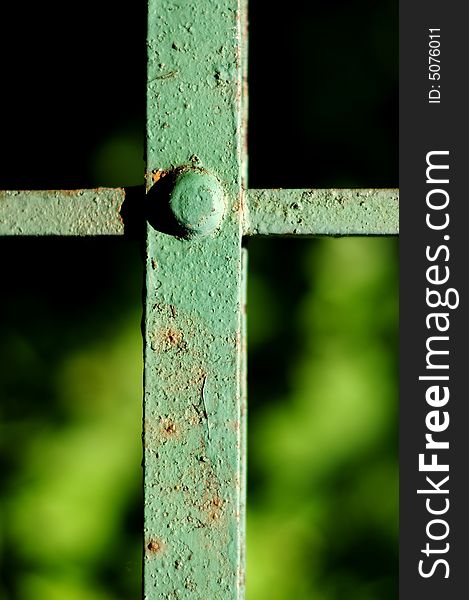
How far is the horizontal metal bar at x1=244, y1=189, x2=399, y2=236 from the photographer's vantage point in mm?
564

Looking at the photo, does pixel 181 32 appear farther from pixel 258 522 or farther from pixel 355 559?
pixel 355 559

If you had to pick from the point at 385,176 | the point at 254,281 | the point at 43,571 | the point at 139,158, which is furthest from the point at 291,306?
the point at 43,571

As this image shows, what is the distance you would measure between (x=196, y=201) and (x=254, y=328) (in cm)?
74

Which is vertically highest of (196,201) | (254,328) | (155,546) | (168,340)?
(254,328)

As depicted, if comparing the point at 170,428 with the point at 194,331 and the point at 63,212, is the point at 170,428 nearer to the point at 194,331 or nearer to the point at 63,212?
the point at 194,331

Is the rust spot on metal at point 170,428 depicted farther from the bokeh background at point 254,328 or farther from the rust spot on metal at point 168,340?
the bokeh background at point 254,328

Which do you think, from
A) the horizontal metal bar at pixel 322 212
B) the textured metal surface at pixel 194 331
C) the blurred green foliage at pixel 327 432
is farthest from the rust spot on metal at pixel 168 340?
the blurred green foliage at pixel 327 432

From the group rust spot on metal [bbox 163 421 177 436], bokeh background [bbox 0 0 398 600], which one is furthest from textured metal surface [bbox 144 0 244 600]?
bokeh background [bbox 0 0 398 600]

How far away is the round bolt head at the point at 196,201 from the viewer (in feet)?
1.76

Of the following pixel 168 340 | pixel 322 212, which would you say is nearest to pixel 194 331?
pixel 168 340

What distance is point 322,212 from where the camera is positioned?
57 cm

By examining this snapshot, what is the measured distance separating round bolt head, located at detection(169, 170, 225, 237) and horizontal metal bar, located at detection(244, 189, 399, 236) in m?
0.04

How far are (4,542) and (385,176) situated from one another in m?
1.04

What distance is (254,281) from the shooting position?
1.25 metres
